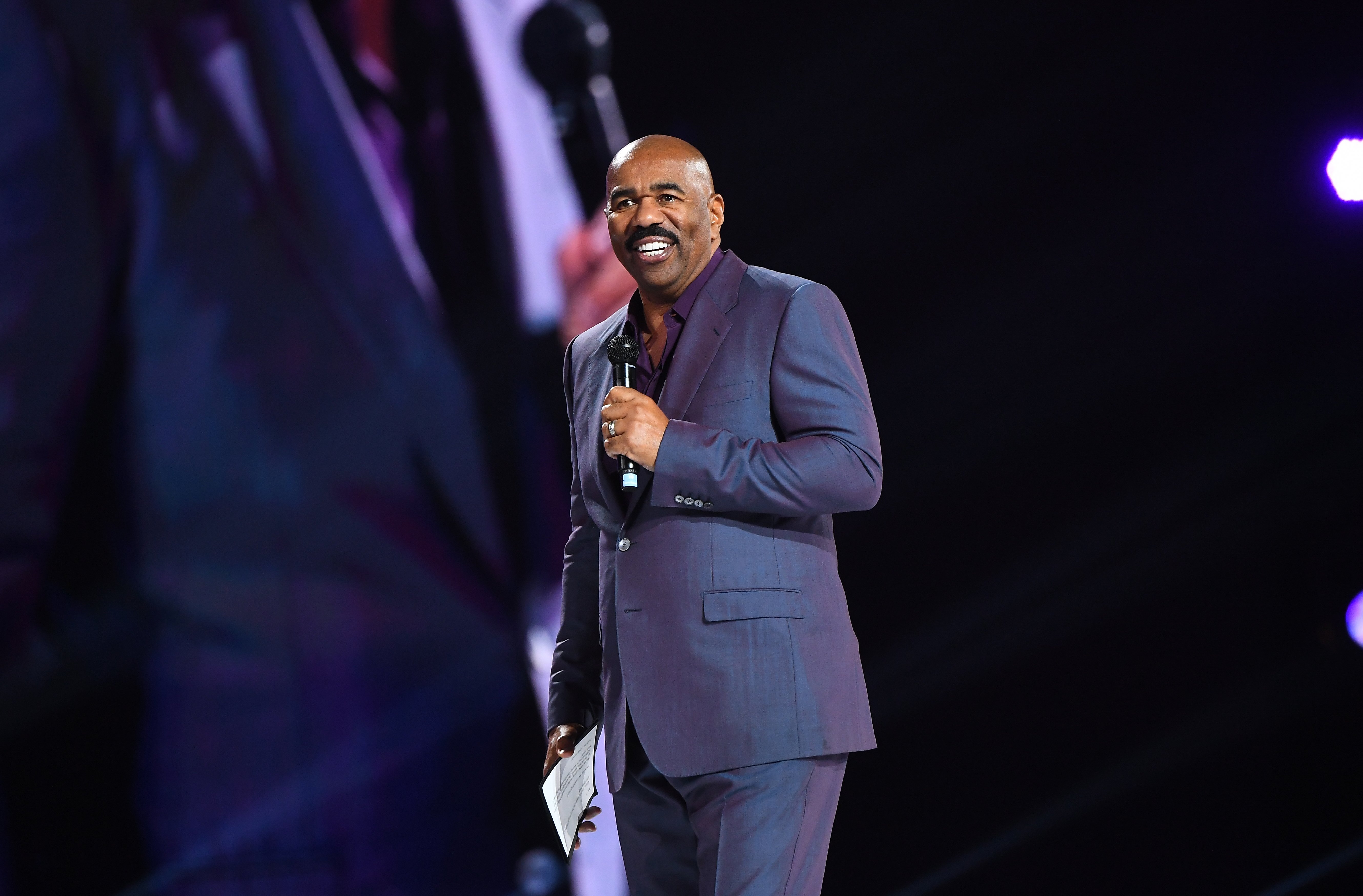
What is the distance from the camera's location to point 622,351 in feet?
4.98

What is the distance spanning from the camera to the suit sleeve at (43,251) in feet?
10.0

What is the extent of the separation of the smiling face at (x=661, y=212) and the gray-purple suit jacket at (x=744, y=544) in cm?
6

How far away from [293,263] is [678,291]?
75.3 inches

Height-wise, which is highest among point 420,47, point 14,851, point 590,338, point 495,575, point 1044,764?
point 420,47

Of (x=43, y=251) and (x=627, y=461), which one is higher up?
(x=43, y=251)

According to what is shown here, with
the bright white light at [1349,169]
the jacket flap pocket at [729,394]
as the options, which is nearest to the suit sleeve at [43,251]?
the jacket flap pocket at [729,394]

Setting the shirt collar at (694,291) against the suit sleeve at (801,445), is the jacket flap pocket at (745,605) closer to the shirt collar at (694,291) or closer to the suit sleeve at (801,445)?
the suit sleeve at (801,445)

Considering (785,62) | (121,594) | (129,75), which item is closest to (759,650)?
(785,62)

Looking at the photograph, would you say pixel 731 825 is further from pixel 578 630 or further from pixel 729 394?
pixel 729 394

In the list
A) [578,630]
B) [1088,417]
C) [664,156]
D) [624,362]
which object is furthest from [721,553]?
[1088,417]

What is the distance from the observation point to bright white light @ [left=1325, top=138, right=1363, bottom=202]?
285cm

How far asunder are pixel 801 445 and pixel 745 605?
216 millimetres

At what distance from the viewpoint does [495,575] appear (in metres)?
3.16

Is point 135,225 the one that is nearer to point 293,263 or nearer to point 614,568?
point 293,263
